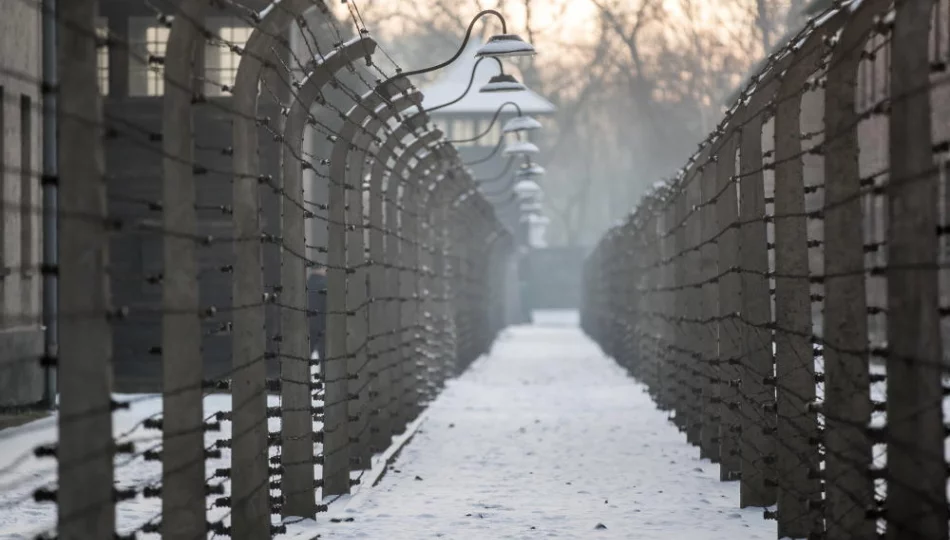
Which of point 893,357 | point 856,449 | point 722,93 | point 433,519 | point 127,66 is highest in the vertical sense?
point 722,93

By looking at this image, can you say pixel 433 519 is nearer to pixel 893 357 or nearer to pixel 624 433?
pixel 893 357

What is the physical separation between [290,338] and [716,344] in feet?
10.0

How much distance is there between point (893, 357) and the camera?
4.73 m

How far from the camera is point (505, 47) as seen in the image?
1102 centimetres

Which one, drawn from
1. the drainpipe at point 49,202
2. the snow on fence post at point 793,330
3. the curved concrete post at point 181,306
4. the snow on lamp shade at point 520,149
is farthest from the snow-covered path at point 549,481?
the snow on lamp shade at point 520,149

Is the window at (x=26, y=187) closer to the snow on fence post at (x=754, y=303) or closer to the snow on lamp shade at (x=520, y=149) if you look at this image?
the snow on fence post at (x=754, y=303)

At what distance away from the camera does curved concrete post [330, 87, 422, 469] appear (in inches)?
352

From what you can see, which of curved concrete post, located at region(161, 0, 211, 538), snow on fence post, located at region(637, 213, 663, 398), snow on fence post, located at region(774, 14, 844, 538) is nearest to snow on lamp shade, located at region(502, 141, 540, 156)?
snow on fence post, located at region(637, 213, 663, 398)

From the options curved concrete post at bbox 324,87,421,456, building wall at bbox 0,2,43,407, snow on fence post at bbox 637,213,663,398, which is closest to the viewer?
curved concrete post at bbox 324,87,421,456

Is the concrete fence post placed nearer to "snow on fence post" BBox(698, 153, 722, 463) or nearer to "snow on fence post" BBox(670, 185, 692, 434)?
"snow on fence post" BBox(698, 153, 722, 463)

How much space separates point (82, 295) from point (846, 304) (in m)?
2.65

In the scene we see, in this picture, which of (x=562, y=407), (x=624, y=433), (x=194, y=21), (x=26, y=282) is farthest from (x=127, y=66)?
(x=194, y=21)

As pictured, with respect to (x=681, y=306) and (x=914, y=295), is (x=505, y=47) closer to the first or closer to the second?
(x=681, y=306)

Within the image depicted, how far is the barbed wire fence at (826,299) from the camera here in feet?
15.3
